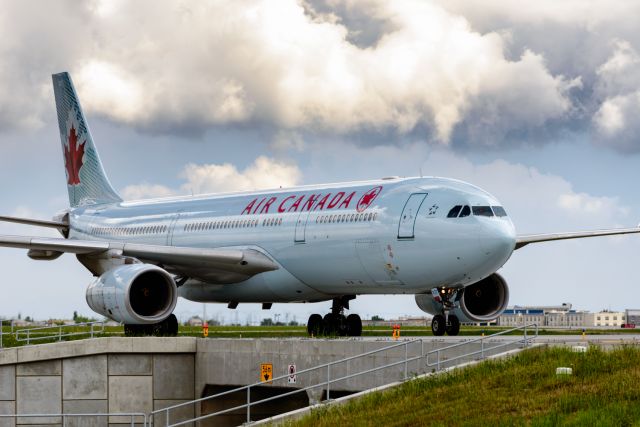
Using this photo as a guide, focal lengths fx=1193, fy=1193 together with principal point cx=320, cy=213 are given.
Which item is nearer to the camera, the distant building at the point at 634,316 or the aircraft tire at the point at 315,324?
the aircraft tire at the point at 315,324

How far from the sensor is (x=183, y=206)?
4109 cm

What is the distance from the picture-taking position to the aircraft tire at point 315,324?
36.7m

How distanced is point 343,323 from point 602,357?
620 inches

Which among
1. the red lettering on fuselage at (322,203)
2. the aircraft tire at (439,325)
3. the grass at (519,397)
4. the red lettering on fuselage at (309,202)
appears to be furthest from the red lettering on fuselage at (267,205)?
the grass at (519,397)

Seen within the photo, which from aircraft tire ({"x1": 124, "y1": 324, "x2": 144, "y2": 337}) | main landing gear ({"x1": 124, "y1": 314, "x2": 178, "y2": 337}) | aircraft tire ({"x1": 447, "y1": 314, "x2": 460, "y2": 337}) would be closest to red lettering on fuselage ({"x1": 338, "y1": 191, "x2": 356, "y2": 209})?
aircraft tire ({"x1": 447, "y1": 314, "x2": 460, "y2": 337})

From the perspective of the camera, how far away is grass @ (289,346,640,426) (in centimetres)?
1777

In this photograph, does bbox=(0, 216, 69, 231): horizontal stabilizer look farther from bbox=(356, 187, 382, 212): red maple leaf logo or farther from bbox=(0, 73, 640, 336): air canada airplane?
bbox=(356, 187, 382, 212): red maple leaf logo

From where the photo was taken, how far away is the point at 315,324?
36938mm

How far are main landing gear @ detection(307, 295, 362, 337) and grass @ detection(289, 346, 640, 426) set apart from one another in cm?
1396

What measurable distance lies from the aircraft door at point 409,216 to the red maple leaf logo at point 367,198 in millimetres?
1516

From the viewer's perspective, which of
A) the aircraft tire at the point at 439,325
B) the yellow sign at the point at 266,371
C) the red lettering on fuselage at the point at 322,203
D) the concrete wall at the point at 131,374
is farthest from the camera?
the red lettering on fuselage at the point at 322,203

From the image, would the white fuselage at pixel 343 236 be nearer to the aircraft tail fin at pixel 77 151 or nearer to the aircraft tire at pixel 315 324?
the aircraft tire at pixel 315 324

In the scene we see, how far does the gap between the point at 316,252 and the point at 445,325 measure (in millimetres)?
4404

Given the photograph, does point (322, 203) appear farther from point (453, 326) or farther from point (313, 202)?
point (453, 326)
